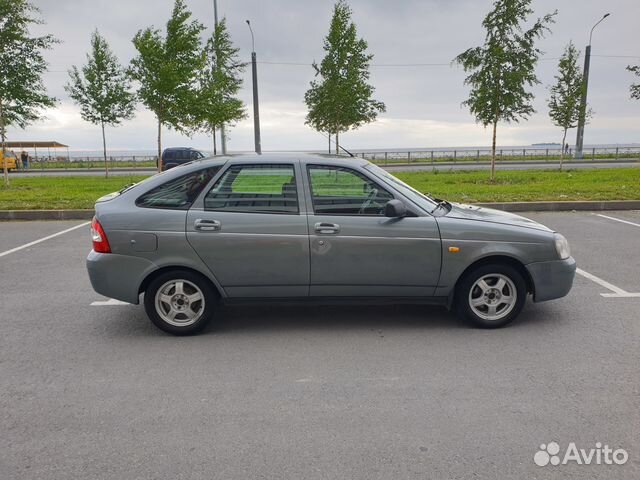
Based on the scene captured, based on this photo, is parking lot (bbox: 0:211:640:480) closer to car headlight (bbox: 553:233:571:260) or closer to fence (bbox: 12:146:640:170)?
car headlight (bbox: 553:233:571:260)

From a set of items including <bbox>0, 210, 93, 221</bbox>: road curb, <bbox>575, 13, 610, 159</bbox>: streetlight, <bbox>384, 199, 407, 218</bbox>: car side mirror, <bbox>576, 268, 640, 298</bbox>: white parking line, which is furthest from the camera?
<bbox>575, 13, 610, 159</bbox>: streetlight

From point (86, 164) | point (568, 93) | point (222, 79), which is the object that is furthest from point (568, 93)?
point (86, 164)

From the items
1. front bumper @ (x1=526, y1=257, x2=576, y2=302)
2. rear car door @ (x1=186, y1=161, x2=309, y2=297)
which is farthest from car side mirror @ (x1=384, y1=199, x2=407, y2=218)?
front bumper @ (x1=526, y1=257, x2=576, y2=302)

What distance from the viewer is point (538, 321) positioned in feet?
15.3

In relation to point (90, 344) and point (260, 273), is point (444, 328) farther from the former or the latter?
point (90, 344)

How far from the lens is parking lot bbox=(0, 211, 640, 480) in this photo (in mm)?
2611

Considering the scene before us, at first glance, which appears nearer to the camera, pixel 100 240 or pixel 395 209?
pixel 395 209

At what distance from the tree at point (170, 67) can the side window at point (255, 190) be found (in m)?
16.8

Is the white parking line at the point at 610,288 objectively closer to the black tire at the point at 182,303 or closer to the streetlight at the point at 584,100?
the black tire at the point at 182,303

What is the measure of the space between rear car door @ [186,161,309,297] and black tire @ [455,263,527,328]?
1.40 m

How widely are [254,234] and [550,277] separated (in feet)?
8.64

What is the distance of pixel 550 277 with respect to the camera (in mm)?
4453

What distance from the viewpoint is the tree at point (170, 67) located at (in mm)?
19641

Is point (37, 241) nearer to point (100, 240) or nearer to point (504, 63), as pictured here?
point (100, 240)
